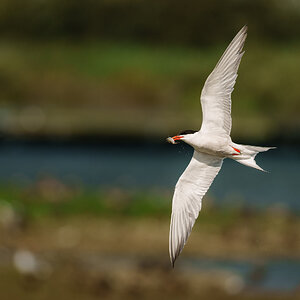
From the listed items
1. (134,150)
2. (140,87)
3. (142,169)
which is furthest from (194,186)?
(140,87)

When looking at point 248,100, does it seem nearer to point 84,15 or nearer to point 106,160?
point 106,160

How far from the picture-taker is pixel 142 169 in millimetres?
23438

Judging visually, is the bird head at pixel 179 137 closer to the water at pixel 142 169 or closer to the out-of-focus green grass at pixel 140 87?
the water at pixel 142 169

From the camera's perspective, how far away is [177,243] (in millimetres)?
7664

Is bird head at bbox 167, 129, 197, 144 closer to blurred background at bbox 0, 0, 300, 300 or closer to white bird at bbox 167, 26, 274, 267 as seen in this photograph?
white bird at bbox 167, 26, 274, 267

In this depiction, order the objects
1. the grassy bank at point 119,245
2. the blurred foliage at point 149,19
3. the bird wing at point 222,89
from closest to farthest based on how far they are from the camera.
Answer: the bird wing at point 222,89
the grassy bank at point 119,245
the blurred foliage at point 149,19

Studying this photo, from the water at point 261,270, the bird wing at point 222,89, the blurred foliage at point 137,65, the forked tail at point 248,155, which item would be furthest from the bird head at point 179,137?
the blurred foliage at point 137,65

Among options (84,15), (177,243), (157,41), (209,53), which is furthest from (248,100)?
(177,243)

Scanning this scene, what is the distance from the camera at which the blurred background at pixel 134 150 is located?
1508cm

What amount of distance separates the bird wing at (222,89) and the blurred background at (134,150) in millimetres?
6795

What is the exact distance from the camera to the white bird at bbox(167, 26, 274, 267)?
24.6 feet

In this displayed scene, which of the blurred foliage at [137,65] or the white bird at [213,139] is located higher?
the blurred foliage at [137,65]

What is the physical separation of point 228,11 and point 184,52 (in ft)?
20.3

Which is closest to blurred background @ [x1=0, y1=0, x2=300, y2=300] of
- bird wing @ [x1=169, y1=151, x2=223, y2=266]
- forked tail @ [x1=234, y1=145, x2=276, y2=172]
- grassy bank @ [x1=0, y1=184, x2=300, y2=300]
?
grassy bank @ [x1=0, y1=184, x2=300, y2=300]
